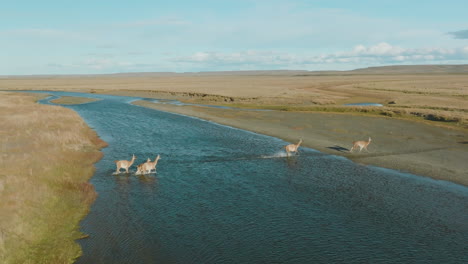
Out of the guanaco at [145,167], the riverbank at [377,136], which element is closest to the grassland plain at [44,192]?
the guanaco at [145,167]

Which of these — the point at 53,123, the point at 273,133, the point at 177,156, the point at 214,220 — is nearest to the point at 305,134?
the point at 273,133

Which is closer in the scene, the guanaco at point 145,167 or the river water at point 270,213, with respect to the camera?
the river water at point 270,213

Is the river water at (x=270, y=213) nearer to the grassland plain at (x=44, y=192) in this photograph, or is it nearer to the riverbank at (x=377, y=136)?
the grassland plain at (x=44, y=192)

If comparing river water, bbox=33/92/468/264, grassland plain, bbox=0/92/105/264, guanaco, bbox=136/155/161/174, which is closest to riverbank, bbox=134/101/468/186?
river water, bbox=33/92/468/264

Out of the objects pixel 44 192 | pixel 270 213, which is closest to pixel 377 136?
pixel 270 213

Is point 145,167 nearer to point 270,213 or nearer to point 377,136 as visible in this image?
point 270,213

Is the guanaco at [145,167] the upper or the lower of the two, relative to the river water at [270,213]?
upper
